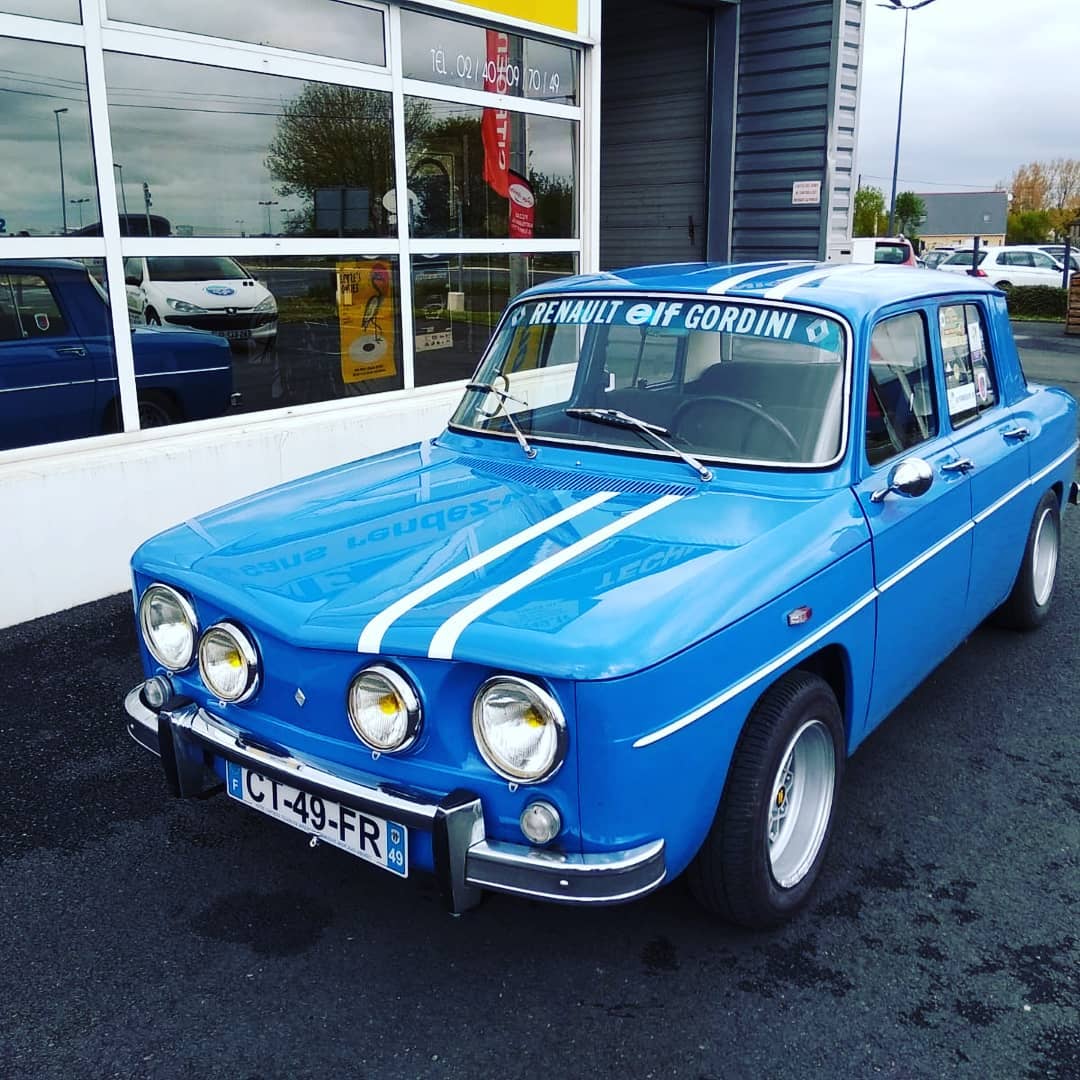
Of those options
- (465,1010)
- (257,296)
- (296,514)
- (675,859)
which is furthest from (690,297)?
(257,296)

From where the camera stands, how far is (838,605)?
2936 mm

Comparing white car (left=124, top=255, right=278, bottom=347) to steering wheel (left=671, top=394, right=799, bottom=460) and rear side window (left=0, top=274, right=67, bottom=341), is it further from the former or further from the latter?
steering wheel (left=671, top=394, right=799, bottom=460)

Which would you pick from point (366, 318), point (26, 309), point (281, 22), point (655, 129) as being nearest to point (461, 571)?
point (26, 309)

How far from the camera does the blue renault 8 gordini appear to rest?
7.63 feet

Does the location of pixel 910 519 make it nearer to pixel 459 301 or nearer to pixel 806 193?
pixel 459 301

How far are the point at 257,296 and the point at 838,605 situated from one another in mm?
4583

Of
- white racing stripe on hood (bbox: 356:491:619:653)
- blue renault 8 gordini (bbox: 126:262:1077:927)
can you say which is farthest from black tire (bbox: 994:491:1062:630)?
white racing stripe on hood (bbox: 356:491:619:653)

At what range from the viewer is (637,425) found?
11.3ft

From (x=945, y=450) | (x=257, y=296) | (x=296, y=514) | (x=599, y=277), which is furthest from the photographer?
(x=257, y=296)

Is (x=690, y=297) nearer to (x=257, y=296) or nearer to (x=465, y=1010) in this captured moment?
(x=465, y=1010)

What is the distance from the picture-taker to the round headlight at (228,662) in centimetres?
268

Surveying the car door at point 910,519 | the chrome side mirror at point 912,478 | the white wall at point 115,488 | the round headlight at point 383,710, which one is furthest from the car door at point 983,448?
the white wall at point 115,488

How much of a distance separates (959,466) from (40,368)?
4.35m

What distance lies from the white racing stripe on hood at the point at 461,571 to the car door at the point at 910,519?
2.72 feet
